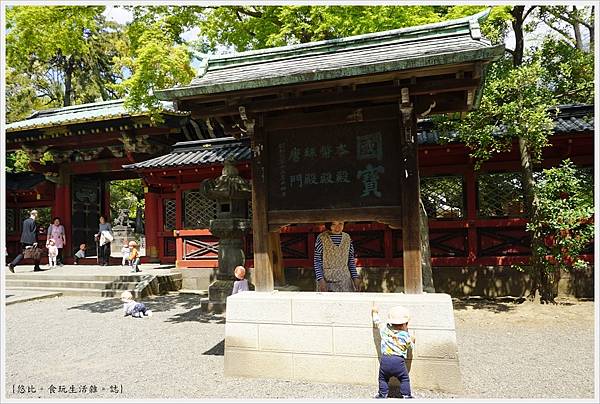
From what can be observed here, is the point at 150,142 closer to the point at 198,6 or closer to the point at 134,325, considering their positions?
the point at 198,6

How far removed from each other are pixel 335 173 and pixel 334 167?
0.09 meters

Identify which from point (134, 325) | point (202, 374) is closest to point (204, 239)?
point (134, 325)

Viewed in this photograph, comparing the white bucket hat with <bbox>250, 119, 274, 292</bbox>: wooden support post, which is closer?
the white bucket hat

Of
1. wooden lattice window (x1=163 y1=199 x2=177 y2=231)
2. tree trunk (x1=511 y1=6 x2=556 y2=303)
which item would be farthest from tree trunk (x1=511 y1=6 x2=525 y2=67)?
wooden lattice window (x1=163 y1=199 x2=177 y2=231)

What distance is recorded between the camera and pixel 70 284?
13.1 m

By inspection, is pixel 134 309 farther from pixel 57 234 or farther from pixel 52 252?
pixel 57 234

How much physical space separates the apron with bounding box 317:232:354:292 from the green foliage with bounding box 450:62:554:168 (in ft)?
15.6

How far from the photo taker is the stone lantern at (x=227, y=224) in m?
10.00

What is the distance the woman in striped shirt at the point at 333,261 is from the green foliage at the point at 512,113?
15.4 feet

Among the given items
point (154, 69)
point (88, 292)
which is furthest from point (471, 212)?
point (88, 292)

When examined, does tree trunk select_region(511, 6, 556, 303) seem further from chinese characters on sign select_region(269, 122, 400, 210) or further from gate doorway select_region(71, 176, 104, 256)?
gate doorway select_region(71, 176, 104, 256)

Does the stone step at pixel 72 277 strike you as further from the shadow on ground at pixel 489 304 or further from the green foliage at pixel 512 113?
the green foliage at pixel 512 113

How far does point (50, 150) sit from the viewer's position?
57.9 feet

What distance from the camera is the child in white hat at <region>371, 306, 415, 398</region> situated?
4559 millimetres
